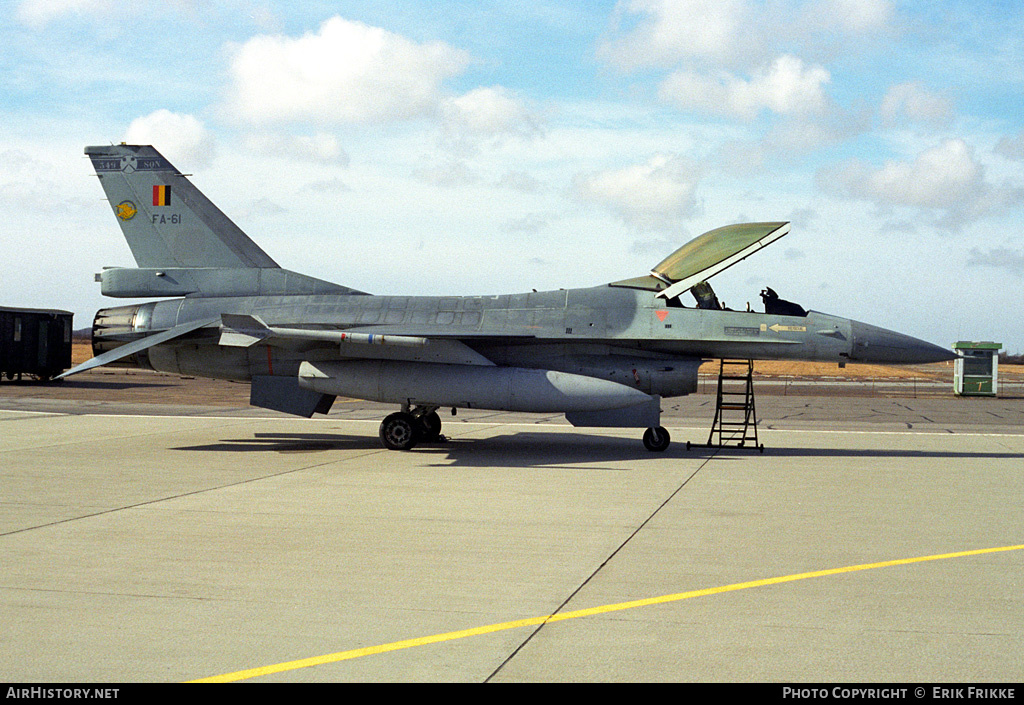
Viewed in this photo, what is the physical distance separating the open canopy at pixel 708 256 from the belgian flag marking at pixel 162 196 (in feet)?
25.1

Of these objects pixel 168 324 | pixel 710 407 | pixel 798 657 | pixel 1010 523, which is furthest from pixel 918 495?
pixel 710 407

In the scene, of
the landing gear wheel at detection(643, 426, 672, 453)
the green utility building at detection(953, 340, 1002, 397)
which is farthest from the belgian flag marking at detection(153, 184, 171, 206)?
the green utility building at detection(953, 340, 1002, 397)

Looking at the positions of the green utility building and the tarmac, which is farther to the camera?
the green utility building

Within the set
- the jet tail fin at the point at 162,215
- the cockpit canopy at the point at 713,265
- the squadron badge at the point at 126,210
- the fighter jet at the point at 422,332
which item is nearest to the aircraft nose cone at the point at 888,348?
the fighter jet at the point at 422,332

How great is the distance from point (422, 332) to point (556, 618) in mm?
8961

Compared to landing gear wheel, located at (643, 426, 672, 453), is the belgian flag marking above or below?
above

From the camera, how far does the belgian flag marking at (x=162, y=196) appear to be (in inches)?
604

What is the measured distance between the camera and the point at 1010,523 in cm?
878

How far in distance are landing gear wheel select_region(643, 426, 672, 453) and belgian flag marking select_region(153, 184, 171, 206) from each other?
888 cm

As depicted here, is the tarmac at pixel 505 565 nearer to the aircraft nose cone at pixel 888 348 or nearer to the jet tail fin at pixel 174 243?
the aircraft nose cone at pixel 888 348

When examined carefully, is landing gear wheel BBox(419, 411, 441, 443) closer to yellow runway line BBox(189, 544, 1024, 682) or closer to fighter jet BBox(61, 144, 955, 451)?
fighter jet BBox(61, 144, 955, 451)

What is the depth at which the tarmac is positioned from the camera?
4656 mm

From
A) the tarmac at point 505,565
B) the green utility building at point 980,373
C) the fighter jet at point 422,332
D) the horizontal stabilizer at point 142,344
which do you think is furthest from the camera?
the green utility building at point 980,373
